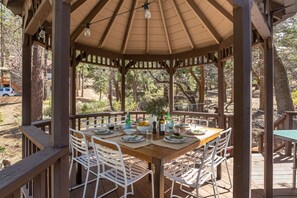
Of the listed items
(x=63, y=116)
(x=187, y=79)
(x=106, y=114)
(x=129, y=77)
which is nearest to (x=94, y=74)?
(x=129, y=77)

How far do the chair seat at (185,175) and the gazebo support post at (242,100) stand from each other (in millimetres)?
764

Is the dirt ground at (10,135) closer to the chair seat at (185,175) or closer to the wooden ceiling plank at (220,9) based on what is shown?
the chair seat at (185,175)

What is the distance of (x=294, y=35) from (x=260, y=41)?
8.92m

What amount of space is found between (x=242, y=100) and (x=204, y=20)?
3.21m

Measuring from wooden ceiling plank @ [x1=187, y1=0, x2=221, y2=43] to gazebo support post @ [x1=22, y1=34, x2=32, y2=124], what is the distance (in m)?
3.08

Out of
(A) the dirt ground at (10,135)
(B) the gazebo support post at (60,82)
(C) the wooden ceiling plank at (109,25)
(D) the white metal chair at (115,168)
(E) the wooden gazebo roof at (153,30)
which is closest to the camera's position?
(B) the gazebo support post at (60,82)

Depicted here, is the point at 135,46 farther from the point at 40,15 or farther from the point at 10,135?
the point at 10,135

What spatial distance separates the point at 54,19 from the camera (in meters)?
1.65

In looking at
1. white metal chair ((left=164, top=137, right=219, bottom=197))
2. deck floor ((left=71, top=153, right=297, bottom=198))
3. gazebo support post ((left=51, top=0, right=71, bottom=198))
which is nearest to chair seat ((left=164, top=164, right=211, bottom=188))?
white metal chair ((left=164, top=137, right=219, bottom=197))

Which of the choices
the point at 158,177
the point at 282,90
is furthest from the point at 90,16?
the point at 282,90

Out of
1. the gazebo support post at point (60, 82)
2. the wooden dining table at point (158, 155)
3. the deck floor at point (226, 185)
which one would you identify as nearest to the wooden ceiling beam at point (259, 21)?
the wooden dining table at point (158, 155)

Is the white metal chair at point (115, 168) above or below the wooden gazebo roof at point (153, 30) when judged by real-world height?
below

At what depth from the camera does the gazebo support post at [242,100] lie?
1.62 m

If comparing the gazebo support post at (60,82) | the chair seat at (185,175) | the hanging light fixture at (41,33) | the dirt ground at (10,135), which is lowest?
the dirt ground at (10,135)
